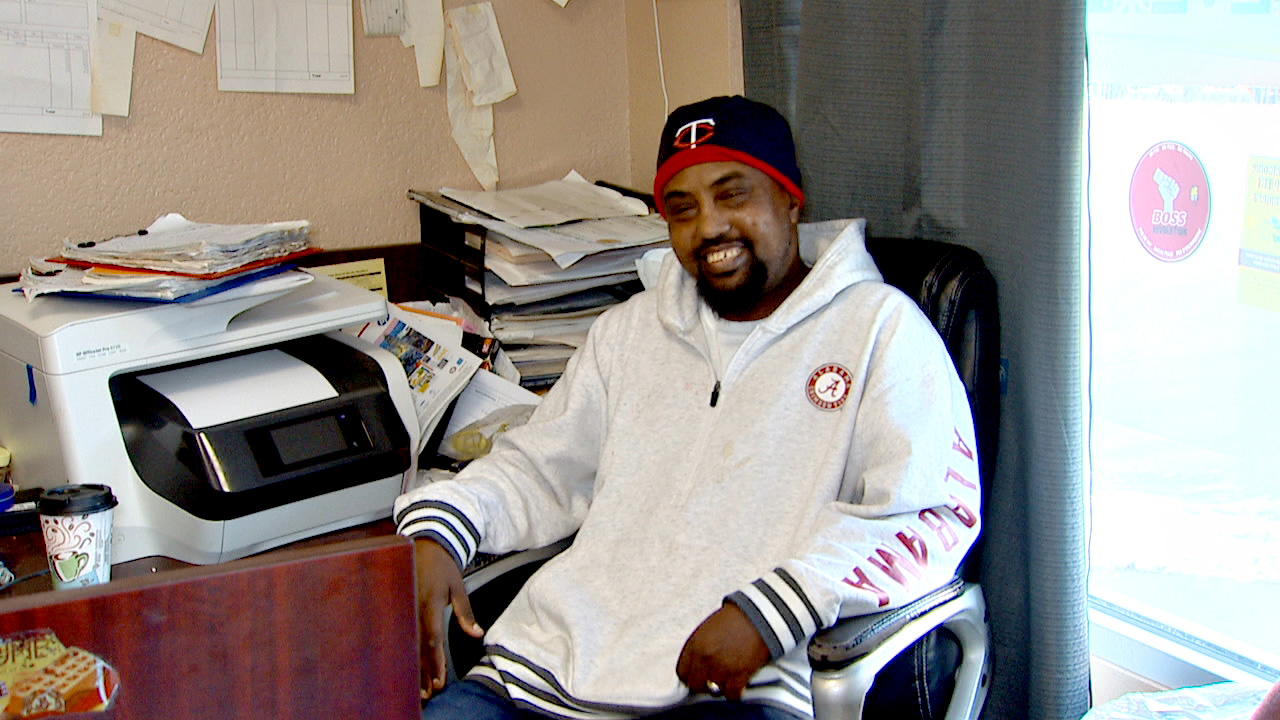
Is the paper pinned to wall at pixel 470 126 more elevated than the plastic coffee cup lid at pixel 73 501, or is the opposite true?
the paper pinned to wall at pixel 470 126

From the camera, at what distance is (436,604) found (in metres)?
1.23

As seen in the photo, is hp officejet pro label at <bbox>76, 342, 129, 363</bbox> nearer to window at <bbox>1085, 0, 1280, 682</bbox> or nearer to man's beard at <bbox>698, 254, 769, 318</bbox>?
man's beard at <bbox>698, 254, 769, 318</bbox>

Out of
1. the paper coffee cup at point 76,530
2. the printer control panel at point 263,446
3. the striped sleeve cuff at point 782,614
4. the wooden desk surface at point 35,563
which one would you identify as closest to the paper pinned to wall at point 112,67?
the printer control panel at point 263,446

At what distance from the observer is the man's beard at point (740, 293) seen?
141cm

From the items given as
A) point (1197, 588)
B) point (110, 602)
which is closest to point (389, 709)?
point (110, 602)

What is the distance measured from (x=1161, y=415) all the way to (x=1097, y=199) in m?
0.30

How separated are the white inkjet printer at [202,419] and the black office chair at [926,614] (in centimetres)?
24

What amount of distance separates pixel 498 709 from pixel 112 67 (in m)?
1.21

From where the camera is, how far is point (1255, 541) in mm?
1360

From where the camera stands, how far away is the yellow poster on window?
49.7 inches

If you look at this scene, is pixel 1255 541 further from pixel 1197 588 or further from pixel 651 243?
pixel 651 243

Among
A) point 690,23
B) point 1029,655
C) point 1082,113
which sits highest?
point 690,23

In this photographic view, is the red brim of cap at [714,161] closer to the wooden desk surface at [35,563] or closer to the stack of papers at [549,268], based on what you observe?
the stack of papers at [549,268]

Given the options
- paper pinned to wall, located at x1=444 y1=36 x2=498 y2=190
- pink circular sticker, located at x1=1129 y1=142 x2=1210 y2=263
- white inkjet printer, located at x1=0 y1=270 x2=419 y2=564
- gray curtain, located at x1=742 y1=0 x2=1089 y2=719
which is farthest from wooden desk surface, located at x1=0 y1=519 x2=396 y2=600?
pink circular sticker, located at x1=1129 y1=142 x2=1210 y2=263
